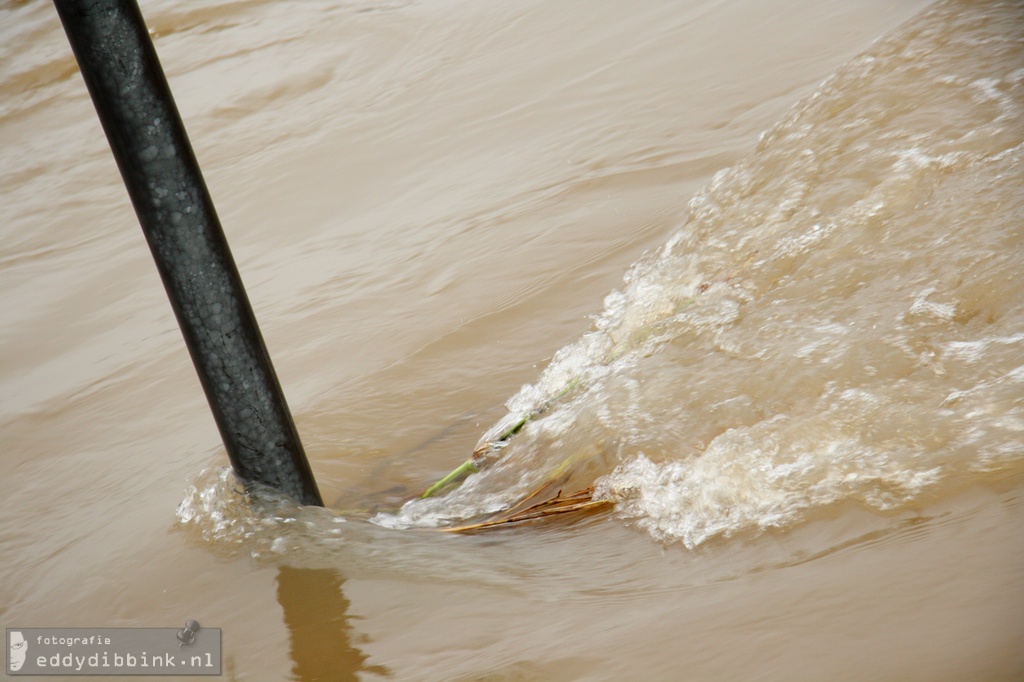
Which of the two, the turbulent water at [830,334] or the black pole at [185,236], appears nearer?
the black pole at [185,236]

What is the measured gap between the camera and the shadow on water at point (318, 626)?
1.36 metres

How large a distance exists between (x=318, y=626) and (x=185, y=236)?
0.68 metres

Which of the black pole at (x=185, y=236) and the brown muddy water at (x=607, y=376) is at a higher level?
the black pole at (x=185, y=236)

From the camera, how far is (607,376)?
6.87 feet

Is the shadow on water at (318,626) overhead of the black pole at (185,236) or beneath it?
beneath

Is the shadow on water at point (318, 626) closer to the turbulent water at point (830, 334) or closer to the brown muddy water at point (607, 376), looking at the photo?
the brown muddy water at point (607, 376)

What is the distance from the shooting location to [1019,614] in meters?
1.05

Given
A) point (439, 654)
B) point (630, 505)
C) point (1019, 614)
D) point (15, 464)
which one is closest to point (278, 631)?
point (439, 654)

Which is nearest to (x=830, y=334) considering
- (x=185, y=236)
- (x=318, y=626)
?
(x=318, y=626)

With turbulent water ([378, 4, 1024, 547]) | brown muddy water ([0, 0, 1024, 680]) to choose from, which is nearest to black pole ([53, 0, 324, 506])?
brown muddy water ([0, 0, 1024, 680])

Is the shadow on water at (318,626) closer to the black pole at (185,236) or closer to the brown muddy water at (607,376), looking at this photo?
the brown muddy water at (607,376)

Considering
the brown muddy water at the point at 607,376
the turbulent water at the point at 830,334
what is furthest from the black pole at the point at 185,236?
the turbulent water at the point at 830,334

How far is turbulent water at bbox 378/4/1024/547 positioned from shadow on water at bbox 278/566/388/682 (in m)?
0.36

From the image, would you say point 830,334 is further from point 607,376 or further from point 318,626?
point 318,626
